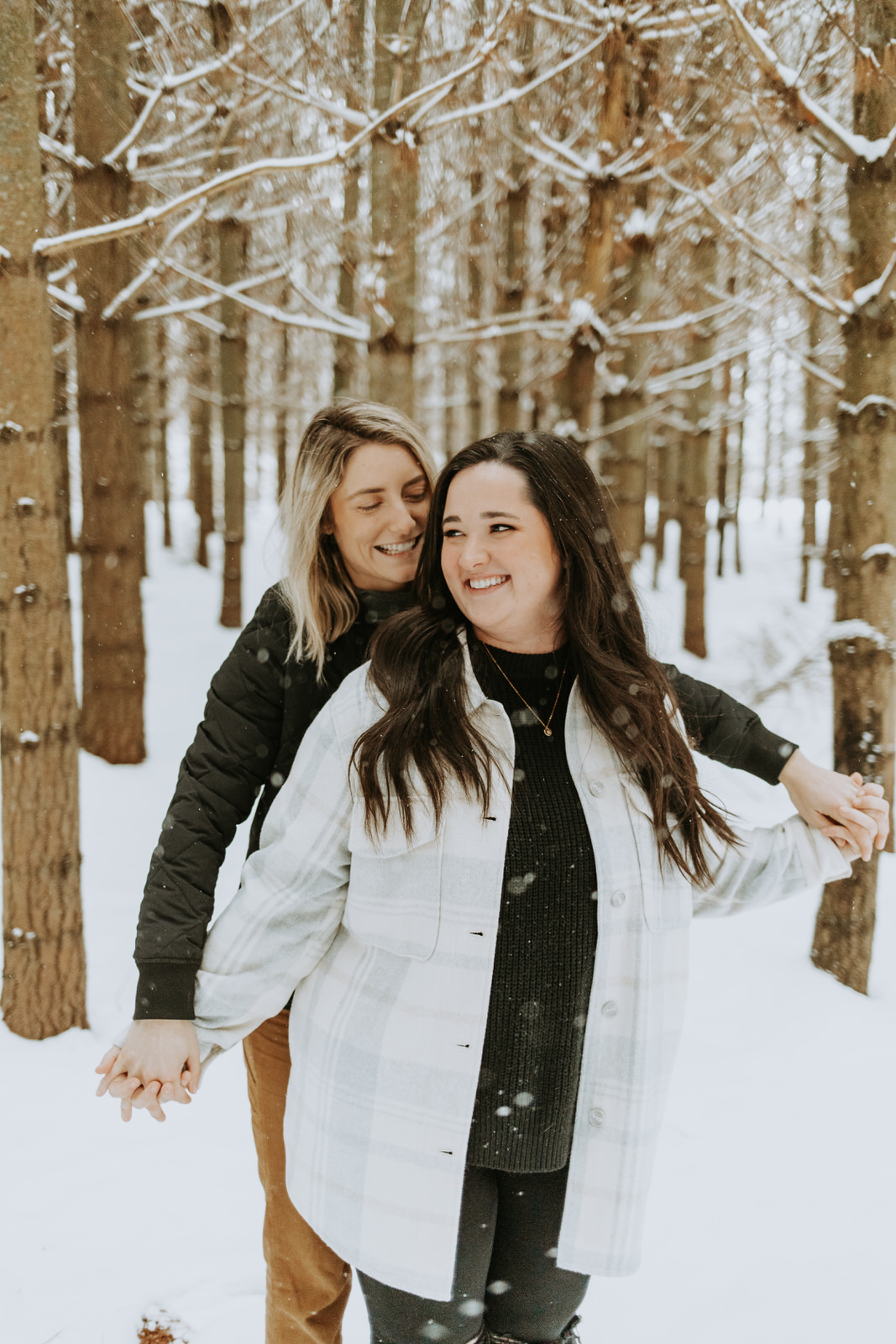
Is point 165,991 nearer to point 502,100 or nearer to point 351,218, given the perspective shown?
point 502,100

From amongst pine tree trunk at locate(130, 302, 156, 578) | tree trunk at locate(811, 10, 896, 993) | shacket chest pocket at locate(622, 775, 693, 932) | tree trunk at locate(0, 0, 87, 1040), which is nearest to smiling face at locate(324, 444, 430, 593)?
shacket chest pocket at locate(622, 775, 693, 932)

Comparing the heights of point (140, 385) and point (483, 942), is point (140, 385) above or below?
above

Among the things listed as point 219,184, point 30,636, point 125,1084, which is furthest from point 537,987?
point 219,184

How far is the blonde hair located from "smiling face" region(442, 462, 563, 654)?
1.41ft

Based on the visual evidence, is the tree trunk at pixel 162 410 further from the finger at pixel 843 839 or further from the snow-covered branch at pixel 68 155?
the finger at pixel 843 839

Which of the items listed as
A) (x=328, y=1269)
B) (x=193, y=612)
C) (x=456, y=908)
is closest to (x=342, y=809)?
(x=456, y=908)

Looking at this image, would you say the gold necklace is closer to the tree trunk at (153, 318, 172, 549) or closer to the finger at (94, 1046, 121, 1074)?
the finger at (94, 1046, 121, 1074)

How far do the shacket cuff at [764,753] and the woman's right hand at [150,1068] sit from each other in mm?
1285

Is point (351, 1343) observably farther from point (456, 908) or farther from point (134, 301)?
point (134, 301)

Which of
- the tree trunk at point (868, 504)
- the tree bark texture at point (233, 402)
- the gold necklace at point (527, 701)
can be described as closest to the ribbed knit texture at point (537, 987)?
the gold necklace at point (527, 701)

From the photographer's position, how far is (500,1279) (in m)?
1.76

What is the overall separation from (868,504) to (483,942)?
3.05 meters

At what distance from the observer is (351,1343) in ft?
7.93

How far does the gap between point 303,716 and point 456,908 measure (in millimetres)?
616
